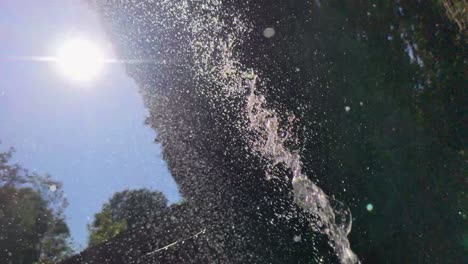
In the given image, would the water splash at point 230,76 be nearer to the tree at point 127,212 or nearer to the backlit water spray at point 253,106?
the backlit water spray at point 253,106

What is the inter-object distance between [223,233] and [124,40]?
4.15m

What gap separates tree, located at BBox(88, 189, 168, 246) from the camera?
4.93 metres

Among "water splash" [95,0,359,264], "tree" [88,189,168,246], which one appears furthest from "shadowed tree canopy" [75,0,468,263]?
"tree" [88,189,168,246]

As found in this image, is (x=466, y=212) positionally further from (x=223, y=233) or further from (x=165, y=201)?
(x=165, y=201)

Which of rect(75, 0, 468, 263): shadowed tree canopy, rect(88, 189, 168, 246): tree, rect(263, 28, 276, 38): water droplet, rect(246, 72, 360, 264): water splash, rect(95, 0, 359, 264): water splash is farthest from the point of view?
rect(263, 28, 276, 38): water droplet

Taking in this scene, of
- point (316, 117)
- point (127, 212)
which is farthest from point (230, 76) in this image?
point (127, 212)

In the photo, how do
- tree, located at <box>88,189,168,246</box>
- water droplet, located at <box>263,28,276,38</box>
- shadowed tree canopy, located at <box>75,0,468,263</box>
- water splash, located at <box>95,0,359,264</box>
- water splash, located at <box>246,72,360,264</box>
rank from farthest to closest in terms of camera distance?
water droplet, located at <box>263,28,276,38</box> < tree, located at <box>88,189,168,246</box> < water splash, located at <box>95,0,359,264</box> < water splash, located at <box>246,72,360,264</box> < shadowed tree canopy, located at <box>75,0,468,263</box>

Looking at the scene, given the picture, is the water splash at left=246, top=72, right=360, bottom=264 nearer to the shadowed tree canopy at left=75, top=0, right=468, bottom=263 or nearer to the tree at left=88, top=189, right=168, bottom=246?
the shadowed tree canopy at left=75, top=0, right=468, bottom=263

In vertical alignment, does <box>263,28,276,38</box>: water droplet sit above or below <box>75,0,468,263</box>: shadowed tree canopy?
above

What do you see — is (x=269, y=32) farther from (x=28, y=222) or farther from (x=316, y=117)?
(x=28, y=222)

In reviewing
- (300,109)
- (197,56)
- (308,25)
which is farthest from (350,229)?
(197,56)

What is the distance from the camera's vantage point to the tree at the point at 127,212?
4926mm

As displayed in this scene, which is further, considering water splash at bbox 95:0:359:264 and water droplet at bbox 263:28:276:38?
water droplet at bbox 263:28:276:38

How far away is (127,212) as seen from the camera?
5273 millimetres
